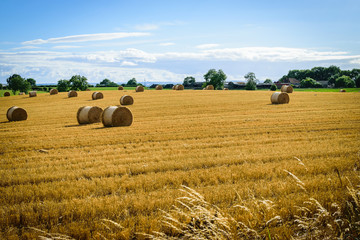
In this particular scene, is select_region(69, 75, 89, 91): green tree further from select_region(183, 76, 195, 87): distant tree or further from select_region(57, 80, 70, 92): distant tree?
select_region(183, 76, 195, 87): distant tree

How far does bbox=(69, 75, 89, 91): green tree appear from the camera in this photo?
10012 centimetres

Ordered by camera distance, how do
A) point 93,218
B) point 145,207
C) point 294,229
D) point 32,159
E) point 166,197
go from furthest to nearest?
point 32,159
point 166,197
point 145,207
point 93,218
point 294,229

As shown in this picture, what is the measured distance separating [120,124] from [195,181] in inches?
498

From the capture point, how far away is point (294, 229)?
4.59 meters

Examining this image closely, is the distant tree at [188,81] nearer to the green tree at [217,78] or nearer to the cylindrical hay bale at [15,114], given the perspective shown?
the green tree at [217,78]

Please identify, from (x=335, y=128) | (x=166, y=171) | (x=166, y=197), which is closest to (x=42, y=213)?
(x=166, y=197)

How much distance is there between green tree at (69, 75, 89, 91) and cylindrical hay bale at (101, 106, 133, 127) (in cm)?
8907

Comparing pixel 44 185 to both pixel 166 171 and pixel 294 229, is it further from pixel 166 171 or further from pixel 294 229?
pixel 294 229

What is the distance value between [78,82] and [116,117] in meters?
90.9

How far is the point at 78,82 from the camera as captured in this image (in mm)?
100750

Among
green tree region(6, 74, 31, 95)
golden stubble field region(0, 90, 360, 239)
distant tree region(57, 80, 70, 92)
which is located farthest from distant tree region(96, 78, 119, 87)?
golden stubble field region(0, 90, 360, 239)

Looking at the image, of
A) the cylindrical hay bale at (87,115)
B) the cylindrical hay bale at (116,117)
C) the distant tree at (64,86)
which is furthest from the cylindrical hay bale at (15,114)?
the distant tree at (64,86)

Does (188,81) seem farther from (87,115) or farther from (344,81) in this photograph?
(87,115)

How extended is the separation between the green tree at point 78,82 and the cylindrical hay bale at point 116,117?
8907 centimetres
